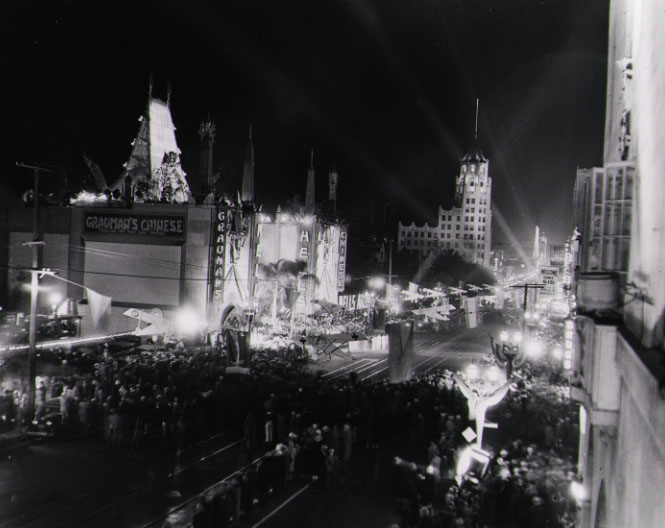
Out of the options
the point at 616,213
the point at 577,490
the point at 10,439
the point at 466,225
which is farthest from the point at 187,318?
the point at 466,225

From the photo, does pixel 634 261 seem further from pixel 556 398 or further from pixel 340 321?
pixel 340 321

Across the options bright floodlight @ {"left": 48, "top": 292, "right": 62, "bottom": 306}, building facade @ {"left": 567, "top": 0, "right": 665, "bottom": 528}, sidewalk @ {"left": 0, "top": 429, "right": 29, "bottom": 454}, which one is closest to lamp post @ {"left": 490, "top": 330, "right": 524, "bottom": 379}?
building facade @ {"left": 567, "top": 0, "right": 665, "bottom": 528}

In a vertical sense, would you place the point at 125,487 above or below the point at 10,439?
below

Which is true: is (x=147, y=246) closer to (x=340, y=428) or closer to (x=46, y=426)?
(x=46, y=426)

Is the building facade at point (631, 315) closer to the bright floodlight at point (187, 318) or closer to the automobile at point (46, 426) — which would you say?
the automobile at point (46, 426)

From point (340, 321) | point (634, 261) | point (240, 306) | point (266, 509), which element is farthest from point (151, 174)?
point (634, 261)
